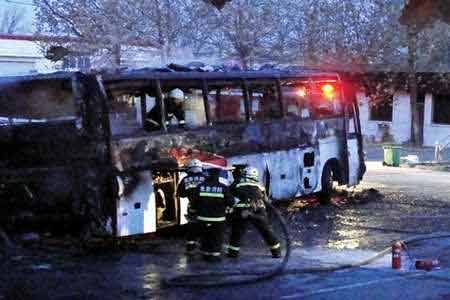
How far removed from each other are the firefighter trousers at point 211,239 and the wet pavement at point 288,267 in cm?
19

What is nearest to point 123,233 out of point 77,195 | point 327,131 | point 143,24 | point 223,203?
point 77,195

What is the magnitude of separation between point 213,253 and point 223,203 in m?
0.66

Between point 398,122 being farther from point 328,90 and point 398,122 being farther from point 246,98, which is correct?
point 246,98

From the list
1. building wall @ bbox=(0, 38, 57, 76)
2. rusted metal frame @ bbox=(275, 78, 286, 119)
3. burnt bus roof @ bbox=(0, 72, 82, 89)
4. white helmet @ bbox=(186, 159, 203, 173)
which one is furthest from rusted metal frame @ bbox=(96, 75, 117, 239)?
building wall @ bbox=(0, 38, 57, 76)

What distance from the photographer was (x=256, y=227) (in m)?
10.6

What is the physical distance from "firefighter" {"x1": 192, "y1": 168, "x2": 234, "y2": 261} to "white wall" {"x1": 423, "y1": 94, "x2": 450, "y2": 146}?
29.3 meters

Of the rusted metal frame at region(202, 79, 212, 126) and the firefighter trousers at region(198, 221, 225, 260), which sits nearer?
the firefighter trousers at region(198, 221, 225, 260)

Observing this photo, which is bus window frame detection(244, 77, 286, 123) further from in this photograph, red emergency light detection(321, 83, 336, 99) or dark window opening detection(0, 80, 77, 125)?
dark window opening detection(0, 80, 77, 125)

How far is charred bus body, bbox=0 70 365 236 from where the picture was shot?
10.9m

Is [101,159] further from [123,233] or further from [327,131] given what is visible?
[327,131]

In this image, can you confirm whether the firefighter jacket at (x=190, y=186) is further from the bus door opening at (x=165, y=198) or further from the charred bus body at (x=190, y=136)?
the bus door opening at (x=165, y=198)

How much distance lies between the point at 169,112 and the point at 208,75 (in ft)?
4.39

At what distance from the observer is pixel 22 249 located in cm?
1107

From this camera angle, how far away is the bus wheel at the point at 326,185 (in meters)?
16.6
